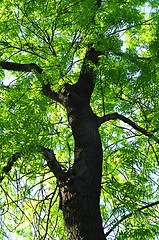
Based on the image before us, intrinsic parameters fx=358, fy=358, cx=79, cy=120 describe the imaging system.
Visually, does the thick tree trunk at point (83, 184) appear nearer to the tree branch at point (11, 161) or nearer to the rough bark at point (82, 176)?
the rough bark at point (82, 176)

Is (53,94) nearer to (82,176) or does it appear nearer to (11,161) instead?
(11,161)

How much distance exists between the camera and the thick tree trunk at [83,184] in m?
3.12

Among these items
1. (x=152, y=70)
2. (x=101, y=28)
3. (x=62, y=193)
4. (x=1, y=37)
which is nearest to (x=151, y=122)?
(x=152, y=70)

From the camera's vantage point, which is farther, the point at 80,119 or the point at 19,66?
the point at 19,66

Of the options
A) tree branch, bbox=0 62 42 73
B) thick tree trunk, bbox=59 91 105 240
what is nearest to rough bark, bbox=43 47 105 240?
thick tree trunk, bbox=59 91 105 240

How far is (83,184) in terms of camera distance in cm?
343

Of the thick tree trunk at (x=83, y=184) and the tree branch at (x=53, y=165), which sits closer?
the thick tree trunk at (x=83, y=184)

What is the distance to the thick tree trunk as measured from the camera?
3.12 metres

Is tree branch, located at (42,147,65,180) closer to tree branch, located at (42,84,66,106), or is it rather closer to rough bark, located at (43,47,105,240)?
rough bark, located at (43,47,105,240)

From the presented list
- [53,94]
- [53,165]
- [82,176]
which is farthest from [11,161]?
[53,94]

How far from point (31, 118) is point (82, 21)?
4.14 feet

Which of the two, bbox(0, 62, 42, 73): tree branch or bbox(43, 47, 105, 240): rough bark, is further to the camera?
bbox(0, 62, 42, 73): tree branch

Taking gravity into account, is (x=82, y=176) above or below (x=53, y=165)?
below

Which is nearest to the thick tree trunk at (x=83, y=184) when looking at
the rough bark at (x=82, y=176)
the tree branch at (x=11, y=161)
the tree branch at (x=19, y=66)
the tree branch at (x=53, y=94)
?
the rough bark at (x=82, y=176)
